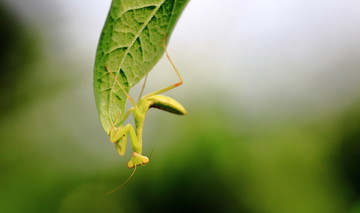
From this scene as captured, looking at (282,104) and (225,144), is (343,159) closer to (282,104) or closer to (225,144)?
(282,104)

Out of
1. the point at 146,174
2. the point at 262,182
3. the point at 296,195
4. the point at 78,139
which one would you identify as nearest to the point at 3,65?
the point at 78,139

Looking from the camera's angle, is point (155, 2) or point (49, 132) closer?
point (155, 2)

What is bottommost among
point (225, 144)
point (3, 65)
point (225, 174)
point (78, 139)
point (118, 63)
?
point (225, 174)

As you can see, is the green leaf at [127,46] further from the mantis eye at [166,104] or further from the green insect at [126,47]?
the mantis eye at [166,104]

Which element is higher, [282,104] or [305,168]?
[282,104]

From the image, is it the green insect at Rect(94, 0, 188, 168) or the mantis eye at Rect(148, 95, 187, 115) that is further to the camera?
the mantis eye at Rect(148, 95, 187, 115)

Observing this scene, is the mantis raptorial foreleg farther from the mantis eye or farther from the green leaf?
the green leaf

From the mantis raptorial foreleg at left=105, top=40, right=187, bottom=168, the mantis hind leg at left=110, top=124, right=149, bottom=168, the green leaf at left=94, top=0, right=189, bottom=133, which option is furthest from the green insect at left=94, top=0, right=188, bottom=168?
the mantis hind leg at left=110, top=124, right=149, bottom=168

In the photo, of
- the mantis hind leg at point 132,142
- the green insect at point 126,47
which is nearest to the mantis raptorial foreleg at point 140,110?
the mantis hind leg at point 132,142
